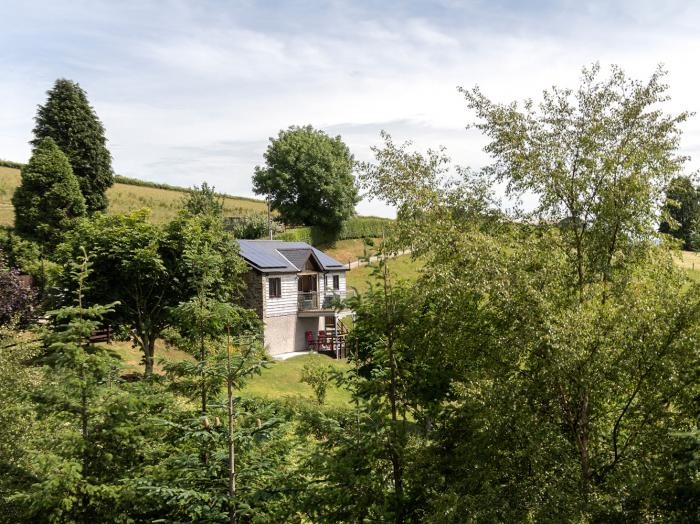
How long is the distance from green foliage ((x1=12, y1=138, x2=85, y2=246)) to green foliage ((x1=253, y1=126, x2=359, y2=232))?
2874 centimetres

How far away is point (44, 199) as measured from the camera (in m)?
37.3

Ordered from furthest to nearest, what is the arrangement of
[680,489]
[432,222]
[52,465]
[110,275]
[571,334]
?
[110,275], [432,222], [52,465], [571,334], [680,489]

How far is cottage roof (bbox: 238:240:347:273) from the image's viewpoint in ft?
122

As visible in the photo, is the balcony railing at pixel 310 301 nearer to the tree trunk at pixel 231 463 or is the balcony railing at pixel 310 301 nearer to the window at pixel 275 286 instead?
the window at pixel 275 286

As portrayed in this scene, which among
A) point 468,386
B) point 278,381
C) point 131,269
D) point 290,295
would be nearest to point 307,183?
point 290,295

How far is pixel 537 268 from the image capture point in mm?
9297

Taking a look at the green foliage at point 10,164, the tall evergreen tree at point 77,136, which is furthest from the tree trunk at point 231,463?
the green foliage at point 10,164

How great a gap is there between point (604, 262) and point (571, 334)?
2.80m

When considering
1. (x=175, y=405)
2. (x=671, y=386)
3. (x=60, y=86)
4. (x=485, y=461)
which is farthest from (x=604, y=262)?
(x=60, y=86)

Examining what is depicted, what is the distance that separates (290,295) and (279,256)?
2.96 m

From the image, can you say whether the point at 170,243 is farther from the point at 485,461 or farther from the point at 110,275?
the point at 485,461

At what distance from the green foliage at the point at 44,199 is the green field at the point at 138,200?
35.8 feet

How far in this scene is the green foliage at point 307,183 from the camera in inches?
2539

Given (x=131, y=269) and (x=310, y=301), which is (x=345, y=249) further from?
(x=131, y=269)
